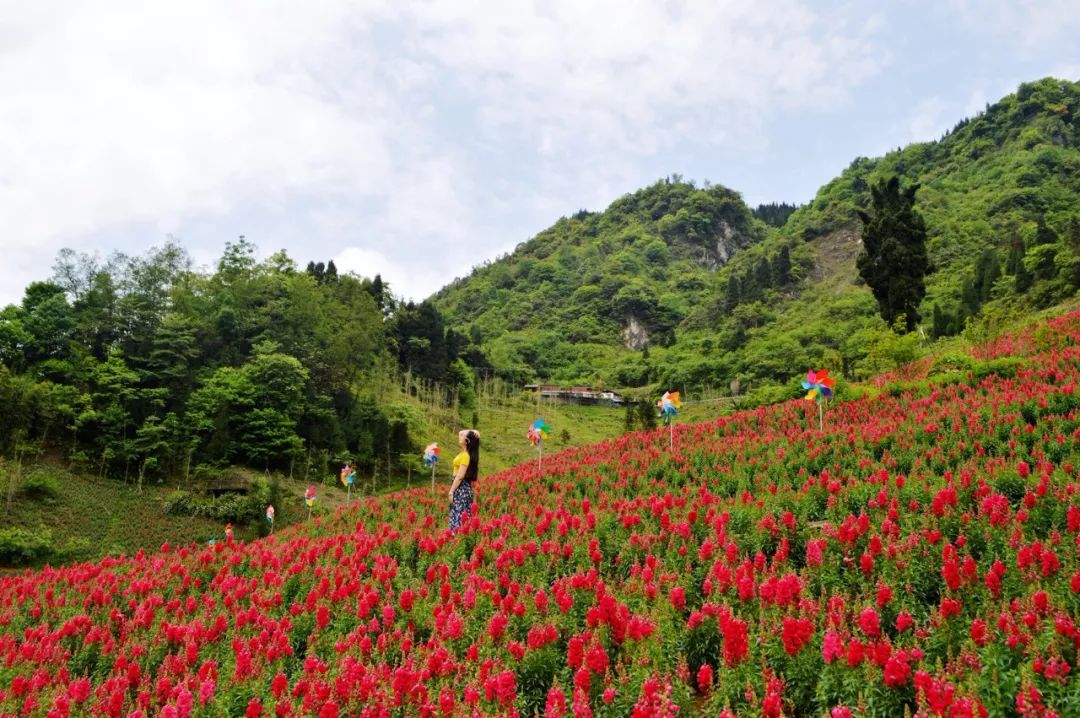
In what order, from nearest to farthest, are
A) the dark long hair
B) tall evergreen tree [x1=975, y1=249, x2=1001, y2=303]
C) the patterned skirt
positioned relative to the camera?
the patterned skirt → the dark long hair → tall evergreen tree [x1=975, y1=249, x2=1001, y2=303]

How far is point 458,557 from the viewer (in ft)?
31.4

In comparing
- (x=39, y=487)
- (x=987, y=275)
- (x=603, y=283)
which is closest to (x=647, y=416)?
(x=987, y=275)

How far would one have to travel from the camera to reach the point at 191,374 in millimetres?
38812

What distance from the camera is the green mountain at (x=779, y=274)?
2025 inches

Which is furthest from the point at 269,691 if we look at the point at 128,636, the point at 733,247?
the point at 733,247

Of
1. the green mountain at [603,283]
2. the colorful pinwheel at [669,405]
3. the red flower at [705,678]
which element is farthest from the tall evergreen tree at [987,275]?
the red flower at [705,678]

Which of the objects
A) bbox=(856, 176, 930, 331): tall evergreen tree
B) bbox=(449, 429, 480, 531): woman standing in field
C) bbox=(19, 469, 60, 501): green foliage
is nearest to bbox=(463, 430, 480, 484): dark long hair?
bbox=(449, 429, 480, 531): woman standing in field

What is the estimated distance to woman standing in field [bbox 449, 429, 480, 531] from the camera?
11.3 metres

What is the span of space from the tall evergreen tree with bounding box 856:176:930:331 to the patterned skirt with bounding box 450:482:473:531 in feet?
81.6

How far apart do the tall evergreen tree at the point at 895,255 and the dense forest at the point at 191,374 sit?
2921 cm

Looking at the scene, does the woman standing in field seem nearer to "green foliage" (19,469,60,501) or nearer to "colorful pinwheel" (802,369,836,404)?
"colorful pinwheel" (802,369,836,404)

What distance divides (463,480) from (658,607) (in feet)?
19.1

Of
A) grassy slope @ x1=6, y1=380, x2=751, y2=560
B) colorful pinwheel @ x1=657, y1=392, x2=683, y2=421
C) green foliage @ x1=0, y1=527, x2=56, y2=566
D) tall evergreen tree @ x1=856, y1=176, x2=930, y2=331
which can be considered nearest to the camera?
colorful pinwheel @ x1=657, y1=392, x2=683, y2=421

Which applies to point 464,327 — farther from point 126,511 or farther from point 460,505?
point 460,505
